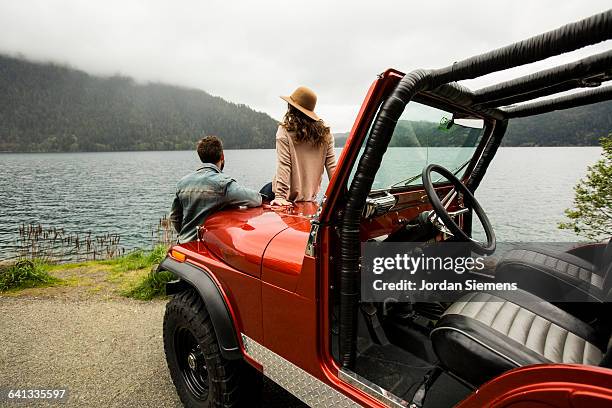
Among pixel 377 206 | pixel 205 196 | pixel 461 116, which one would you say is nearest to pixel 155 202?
pixel 205 196

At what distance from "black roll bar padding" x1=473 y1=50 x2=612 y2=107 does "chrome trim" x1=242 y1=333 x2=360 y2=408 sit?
1695mm

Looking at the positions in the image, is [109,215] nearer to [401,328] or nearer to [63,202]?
[63,202]

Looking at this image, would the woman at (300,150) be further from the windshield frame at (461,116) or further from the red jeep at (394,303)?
the windshield frame at (461,116)

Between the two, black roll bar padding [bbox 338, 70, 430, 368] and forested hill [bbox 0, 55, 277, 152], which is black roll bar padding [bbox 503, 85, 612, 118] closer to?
black roll bar padding [bbox 338, 70, 430, 368]

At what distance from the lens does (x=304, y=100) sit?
2.82 metres

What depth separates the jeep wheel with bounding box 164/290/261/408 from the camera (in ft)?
7.28

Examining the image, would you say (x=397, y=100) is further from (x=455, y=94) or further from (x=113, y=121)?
(x=113, y=121)

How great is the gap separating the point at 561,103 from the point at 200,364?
292 cm

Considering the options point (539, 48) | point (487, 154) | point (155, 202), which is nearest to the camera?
point (539, 48)

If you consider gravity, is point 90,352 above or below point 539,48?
below

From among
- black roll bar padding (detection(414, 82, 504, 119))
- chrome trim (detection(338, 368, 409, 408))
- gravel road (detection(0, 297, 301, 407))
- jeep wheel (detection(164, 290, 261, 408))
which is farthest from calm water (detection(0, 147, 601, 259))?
gravel road (detection(0, 297, 301, 407))

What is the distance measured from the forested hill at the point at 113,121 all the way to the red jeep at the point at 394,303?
93.3 meters

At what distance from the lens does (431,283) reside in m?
2.29

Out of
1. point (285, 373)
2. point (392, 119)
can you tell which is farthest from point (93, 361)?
point (392, 119)
